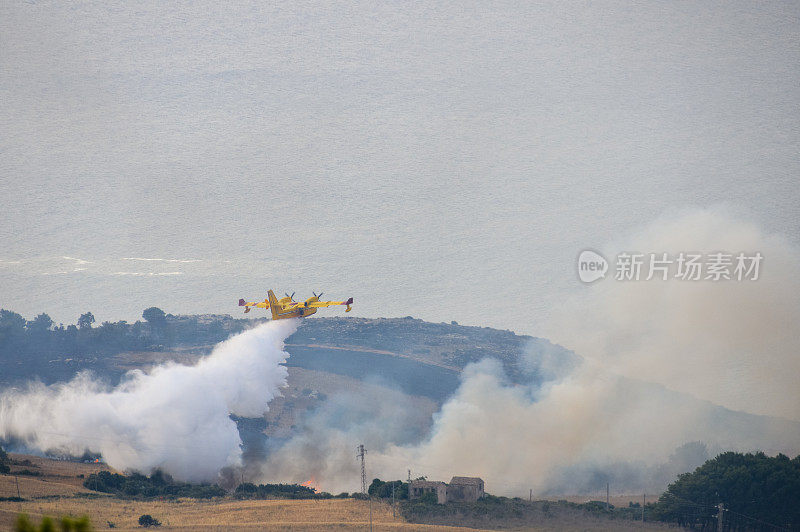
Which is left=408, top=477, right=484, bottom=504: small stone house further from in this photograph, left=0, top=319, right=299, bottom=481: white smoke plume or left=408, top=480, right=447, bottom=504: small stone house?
left=0, top=319, right=299, bottom=481: white smoke plume

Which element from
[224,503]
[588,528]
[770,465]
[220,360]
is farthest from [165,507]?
[770,465]

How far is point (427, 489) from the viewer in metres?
125

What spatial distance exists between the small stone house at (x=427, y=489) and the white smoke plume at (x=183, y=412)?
31018 millimetres

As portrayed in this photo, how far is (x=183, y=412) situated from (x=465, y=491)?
39692 mm

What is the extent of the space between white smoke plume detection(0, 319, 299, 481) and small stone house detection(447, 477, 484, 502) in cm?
3361

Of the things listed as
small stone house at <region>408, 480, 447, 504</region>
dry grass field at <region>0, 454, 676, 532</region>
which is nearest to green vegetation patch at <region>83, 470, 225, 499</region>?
dry grass field at <region>0, 454, 676, 532</region>

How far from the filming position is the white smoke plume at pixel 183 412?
460ft

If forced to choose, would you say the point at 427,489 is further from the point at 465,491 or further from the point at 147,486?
the point at 147,486

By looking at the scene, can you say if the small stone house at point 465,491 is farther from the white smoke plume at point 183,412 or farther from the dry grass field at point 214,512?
the white smoke plume at point 183,412

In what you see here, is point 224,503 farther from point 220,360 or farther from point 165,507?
point 220,360

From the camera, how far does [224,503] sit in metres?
125

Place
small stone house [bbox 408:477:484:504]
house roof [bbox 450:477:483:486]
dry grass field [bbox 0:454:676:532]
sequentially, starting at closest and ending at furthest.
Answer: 1. dry grass field [bbox 0:454:676:532]
2. small stone house [bbox 408:477:484:504]
3. house roof [bbox 450:477:483:486]

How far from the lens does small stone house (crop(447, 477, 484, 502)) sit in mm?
125875

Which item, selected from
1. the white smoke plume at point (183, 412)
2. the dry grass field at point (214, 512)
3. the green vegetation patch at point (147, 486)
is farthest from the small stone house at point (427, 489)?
the white smoke plume at point (183, 412)
